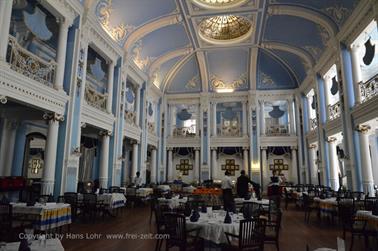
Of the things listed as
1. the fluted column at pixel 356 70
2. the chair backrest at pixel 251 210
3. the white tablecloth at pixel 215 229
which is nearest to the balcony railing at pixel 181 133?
the fluted column at pixel 356 70

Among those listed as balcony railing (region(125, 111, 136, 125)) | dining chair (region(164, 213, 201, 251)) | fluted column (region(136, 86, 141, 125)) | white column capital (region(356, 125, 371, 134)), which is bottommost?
dining chair (region(164, 213, 201, 251))

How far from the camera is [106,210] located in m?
8.77

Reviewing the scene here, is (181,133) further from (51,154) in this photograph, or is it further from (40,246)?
(40,246)

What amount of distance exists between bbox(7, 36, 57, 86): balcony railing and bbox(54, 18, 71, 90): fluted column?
139mm

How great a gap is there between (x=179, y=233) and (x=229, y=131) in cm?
1536

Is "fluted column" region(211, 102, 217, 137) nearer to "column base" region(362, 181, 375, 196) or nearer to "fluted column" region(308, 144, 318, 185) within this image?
"fluted column" region(308, 144, 318, 185)

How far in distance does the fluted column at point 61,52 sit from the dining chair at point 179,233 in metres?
5.88

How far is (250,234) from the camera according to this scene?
162 inches

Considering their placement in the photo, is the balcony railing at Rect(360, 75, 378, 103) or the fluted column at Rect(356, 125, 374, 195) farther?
the fluted column at Rect(356, 125, 374, 195)

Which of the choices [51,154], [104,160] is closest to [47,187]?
[51,154]

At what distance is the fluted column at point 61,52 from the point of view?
8195mm

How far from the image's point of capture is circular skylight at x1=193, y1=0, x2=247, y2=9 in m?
12.0

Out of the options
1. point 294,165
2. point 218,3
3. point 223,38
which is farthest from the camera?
point 294,165

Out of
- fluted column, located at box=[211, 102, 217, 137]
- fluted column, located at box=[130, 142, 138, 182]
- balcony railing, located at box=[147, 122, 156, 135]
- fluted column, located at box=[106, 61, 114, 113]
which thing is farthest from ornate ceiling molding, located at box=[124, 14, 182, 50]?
fluted column, located at box=[211, 102, 217, 137]
